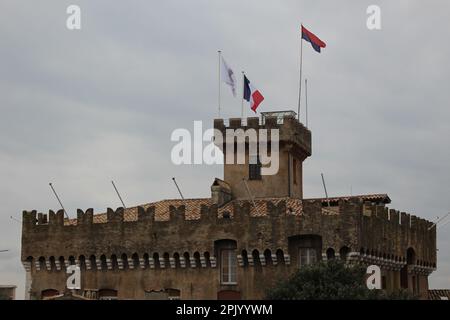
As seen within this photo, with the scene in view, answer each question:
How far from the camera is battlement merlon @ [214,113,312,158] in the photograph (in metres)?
57.7

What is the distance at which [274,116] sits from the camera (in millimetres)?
58594

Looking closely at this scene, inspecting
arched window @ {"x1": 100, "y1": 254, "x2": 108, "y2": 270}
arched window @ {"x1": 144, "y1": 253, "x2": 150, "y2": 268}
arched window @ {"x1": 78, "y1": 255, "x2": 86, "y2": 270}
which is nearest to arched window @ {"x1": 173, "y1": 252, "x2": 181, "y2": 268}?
arched window @ {"x1": 144, "y1": 253, "x2": 150, "y2": 268}

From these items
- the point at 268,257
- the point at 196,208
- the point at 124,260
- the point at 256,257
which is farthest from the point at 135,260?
the point at 268,257

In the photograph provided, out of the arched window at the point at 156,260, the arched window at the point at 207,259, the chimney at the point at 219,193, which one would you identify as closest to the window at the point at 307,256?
the arched window at the point at 207,259

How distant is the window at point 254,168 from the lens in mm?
57906

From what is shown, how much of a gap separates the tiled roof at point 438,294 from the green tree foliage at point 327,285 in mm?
18435

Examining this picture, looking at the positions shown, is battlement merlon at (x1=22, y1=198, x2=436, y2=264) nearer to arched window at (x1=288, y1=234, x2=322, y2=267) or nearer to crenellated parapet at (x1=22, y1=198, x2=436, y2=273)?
crenellated parapet at (x1=22, y1=198, x2=436, y2=273)

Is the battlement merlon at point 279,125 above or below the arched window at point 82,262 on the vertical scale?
above

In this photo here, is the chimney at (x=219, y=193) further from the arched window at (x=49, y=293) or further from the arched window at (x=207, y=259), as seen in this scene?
the arched window at (x=49, y=293)

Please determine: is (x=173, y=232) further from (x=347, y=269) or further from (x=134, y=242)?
(x=347, y=269)

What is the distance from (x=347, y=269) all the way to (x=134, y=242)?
568 inches

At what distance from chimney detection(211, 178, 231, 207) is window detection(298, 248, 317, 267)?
7167mm
